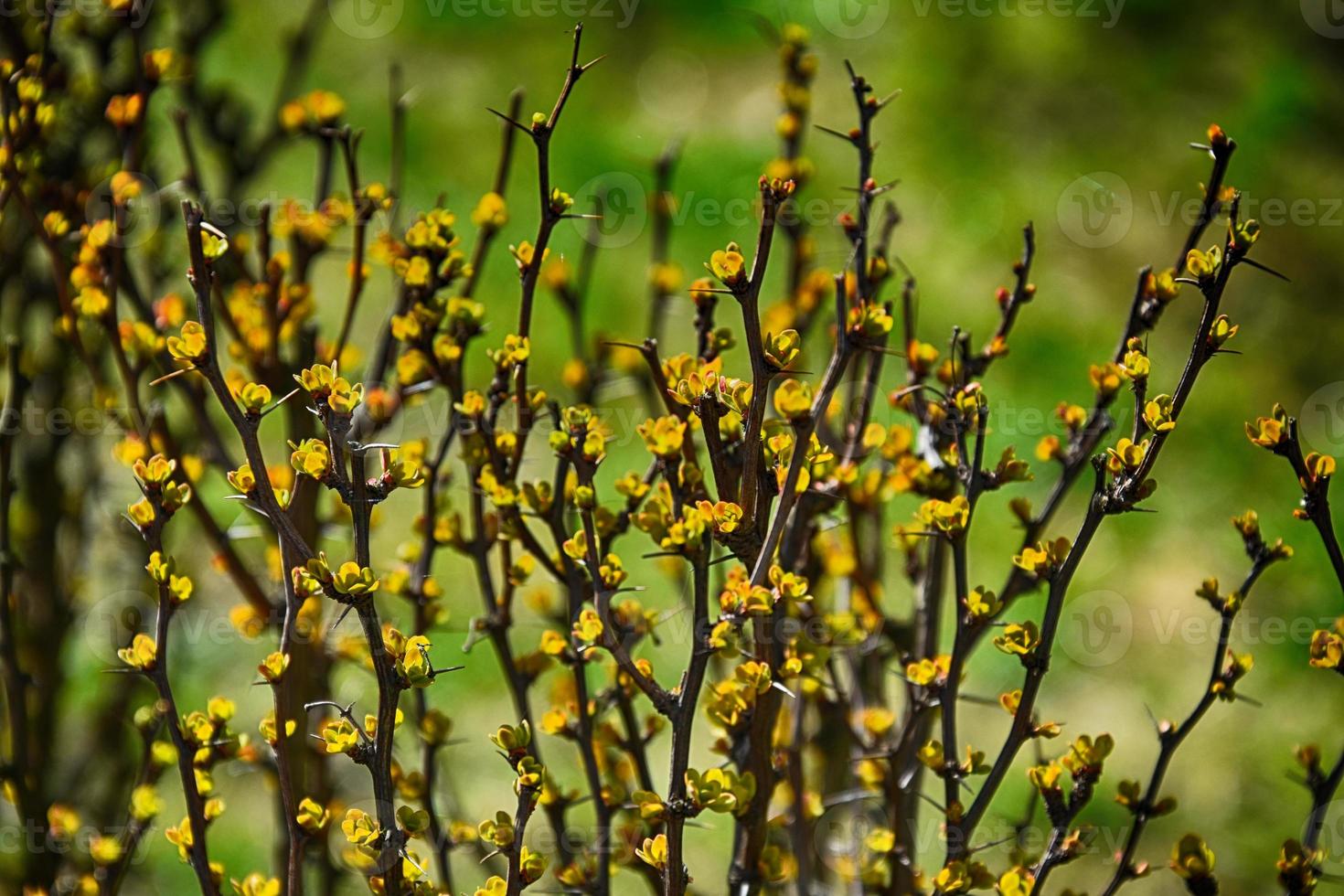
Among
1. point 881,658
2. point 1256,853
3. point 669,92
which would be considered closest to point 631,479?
point 881,658

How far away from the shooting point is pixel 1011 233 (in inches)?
162

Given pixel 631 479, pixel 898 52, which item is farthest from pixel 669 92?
pixel 631 479

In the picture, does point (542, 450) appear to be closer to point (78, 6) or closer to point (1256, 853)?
point (78, 6)

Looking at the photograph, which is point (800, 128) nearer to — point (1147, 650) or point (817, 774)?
point (817, 774)

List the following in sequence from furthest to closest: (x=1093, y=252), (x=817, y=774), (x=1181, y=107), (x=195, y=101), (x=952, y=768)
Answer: (x=1181, y=107), (x=1093, y=252), (x=195, y=101), (x=817, y=774), (x=952, y=768)

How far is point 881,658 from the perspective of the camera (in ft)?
6.09

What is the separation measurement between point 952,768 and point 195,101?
163 cm

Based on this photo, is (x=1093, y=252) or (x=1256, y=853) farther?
(x=1093, y=252)

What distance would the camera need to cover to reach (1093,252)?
4145 mm


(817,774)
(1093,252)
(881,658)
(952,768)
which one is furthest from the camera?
(1093,252)

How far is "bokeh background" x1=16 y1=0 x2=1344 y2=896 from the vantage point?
9.75 feet

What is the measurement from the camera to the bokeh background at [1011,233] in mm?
2971

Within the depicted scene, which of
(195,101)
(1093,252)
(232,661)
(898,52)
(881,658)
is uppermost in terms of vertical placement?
(898,52)

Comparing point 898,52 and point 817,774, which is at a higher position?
point 898,52
